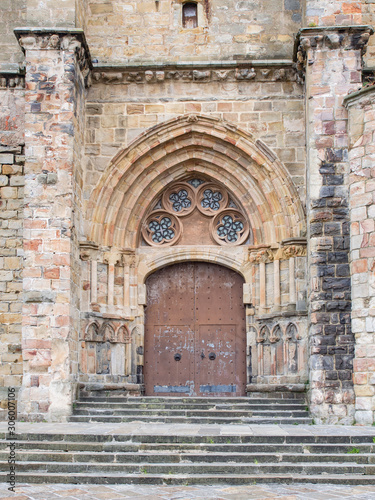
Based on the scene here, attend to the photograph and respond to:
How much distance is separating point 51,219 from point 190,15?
447cm

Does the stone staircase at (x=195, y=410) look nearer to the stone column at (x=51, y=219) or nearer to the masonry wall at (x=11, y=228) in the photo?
the stone column at (x=51, y=219)

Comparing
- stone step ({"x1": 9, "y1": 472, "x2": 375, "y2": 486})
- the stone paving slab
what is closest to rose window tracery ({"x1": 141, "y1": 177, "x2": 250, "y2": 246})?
the stone paving slab

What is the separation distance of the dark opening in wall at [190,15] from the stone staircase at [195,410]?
20.6 ft

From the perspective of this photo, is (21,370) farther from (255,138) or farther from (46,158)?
(255,138)

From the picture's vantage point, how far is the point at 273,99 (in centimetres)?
1164

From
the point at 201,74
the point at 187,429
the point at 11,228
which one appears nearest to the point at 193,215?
the point at 201,74

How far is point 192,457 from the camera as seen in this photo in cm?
730

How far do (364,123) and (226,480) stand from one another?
18.7ft

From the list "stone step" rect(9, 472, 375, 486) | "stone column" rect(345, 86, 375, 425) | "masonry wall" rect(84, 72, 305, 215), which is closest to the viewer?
"stone step" rect(9, 472, 375, 486)

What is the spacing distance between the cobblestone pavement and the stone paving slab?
4.59 ft

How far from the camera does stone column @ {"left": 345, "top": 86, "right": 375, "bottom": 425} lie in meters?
9.52

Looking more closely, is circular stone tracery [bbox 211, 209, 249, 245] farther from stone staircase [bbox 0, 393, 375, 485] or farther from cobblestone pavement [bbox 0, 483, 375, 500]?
cobblestone pavement [bbox 0, 483, 375, 500]

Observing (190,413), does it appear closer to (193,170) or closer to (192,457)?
(192,457)

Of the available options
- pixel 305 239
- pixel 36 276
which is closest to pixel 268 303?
pixel 305 239
